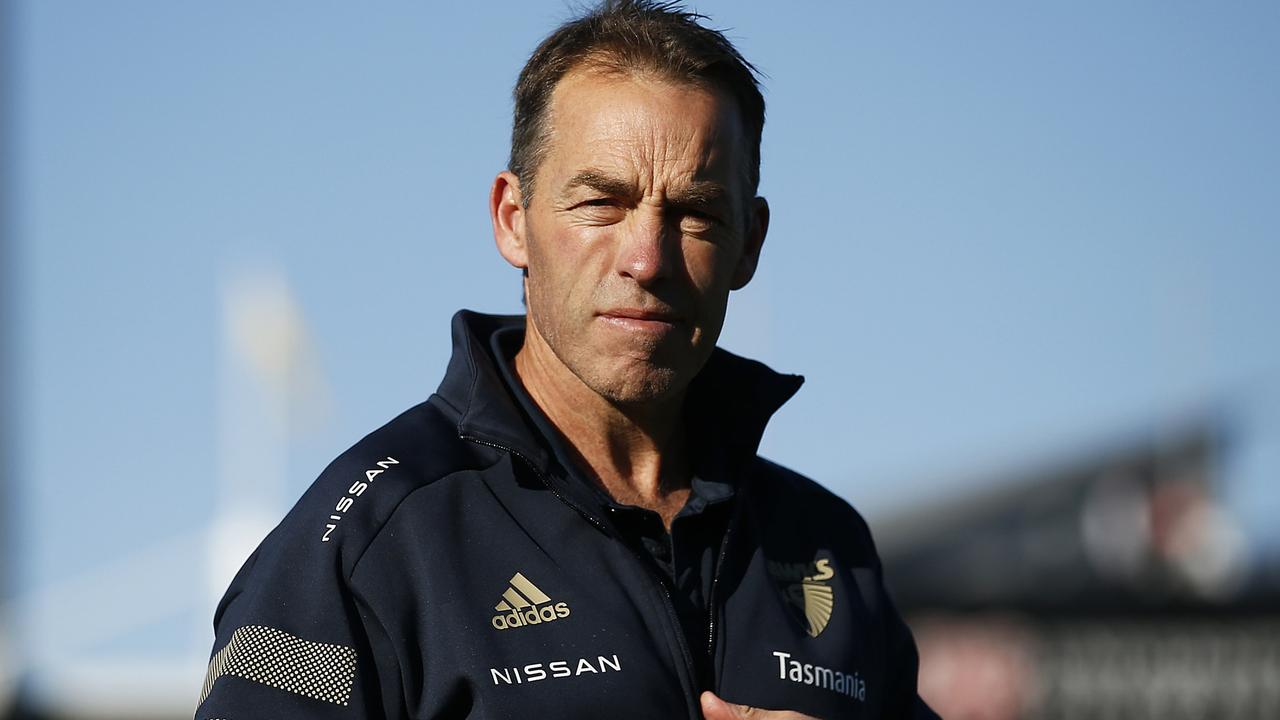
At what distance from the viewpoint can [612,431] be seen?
3.21 m

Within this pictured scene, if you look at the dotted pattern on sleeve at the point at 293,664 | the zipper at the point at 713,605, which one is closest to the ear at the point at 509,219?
the zipper at the point at 713,605

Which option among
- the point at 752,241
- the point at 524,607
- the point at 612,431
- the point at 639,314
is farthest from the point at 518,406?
the point at 752,241

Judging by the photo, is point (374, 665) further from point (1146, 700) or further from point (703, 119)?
point (1146, 700)

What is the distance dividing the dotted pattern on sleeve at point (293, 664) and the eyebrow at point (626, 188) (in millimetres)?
827

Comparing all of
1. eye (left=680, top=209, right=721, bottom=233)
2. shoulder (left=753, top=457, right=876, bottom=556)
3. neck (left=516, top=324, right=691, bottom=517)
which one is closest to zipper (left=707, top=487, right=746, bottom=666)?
neck (left=516, top=324, right=691, bottom=517)

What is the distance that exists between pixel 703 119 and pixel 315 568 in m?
0.95

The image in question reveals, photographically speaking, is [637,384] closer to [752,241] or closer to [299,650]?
[752,241]

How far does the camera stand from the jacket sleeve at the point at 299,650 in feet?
8.80

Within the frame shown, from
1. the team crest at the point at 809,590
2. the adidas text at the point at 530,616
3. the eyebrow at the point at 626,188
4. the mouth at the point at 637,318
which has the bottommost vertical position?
the team crest at the point at 809,590

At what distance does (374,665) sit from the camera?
2756 millimetres

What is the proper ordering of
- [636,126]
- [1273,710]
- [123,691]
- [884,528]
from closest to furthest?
[636,126], [1273,710], [123,691], [884,528]

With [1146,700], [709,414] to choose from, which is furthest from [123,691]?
[709,414]

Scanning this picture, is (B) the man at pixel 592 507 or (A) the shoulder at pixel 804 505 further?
(A) the shoulder at pixel 804 505

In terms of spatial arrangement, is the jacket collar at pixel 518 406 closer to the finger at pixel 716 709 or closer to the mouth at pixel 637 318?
the mouth at pixel 637 318
